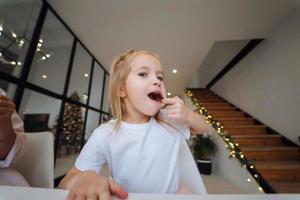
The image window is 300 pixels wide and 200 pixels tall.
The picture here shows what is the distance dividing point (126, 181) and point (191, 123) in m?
0.34

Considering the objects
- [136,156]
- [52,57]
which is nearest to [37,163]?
[136,156]

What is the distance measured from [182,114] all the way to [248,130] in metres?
3.43

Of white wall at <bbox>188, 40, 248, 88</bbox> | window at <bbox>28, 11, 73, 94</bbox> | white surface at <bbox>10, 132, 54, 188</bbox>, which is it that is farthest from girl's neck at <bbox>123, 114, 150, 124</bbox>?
white wall at <bbox>188, 40, 248, 88</bbox>

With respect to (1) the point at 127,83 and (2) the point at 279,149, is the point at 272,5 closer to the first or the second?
(2) the point at 279,149

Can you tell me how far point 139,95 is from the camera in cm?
72

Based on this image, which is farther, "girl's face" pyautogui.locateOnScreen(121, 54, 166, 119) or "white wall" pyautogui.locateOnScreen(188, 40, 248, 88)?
"white wall" pyautogui.locateOnScreen(188, 40, 248, 88)

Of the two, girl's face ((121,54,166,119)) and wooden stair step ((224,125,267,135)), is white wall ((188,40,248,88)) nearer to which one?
wooden stair step ((224,125,267,135))

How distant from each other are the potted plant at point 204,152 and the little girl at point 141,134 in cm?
342

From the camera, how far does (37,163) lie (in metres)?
0.65

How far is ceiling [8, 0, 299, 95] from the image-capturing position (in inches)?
93.3

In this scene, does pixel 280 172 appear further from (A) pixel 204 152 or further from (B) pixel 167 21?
(B) pixel 167 21

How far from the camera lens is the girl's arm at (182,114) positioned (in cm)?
65

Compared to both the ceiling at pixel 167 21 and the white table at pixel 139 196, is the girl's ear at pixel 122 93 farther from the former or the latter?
the ceiling at pixel 167 21

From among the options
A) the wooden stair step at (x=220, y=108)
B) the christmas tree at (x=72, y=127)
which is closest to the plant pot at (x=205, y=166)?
the wooden stair step at (x=220, y=108)
